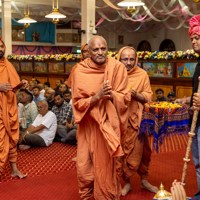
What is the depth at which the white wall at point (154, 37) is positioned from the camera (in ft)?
Result: 62.9

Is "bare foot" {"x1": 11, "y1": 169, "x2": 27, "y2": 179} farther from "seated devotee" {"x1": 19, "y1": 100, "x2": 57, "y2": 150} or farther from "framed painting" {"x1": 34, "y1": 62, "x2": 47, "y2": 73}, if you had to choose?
"framed painting" {"x1": 34, "y1": 62, "x2": 47, "y2": 73}

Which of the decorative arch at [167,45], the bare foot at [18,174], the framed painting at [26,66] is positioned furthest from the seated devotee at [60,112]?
the decorative arch at [167,45]

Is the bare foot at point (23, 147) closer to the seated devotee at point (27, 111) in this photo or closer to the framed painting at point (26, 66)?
the seated devotee at point (27, 111)

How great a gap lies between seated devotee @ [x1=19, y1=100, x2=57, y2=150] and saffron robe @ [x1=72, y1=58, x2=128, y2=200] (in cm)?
281

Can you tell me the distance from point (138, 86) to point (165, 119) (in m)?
0.44

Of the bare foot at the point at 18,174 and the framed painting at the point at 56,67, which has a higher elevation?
the framed painting at the point at 56,67

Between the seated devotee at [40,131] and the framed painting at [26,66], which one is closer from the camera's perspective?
the seated devotee at [40,131]

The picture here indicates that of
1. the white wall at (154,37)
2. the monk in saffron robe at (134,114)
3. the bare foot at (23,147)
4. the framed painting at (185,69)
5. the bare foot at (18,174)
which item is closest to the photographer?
the monk in saffron robe at (134,114)

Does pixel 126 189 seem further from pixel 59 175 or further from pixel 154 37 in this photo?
pixel 154 37

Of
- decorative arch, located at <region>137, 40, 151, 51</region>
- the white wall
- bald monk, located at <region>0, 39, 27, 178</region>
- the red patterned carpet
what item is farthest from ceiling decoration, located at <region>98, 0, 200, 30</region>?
bald monk, located at <region>0, 39, 27, 178</region>

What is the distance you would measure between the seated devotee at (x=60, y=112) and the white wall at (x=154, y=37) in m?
13.2

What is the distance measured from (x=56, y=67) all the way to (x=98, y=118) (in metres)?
9.56

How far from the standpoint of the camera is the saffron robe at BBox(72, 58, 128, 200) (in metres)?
3.37

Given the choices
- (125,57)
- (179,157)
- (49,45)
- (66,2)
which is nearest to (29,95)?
(179,157)
